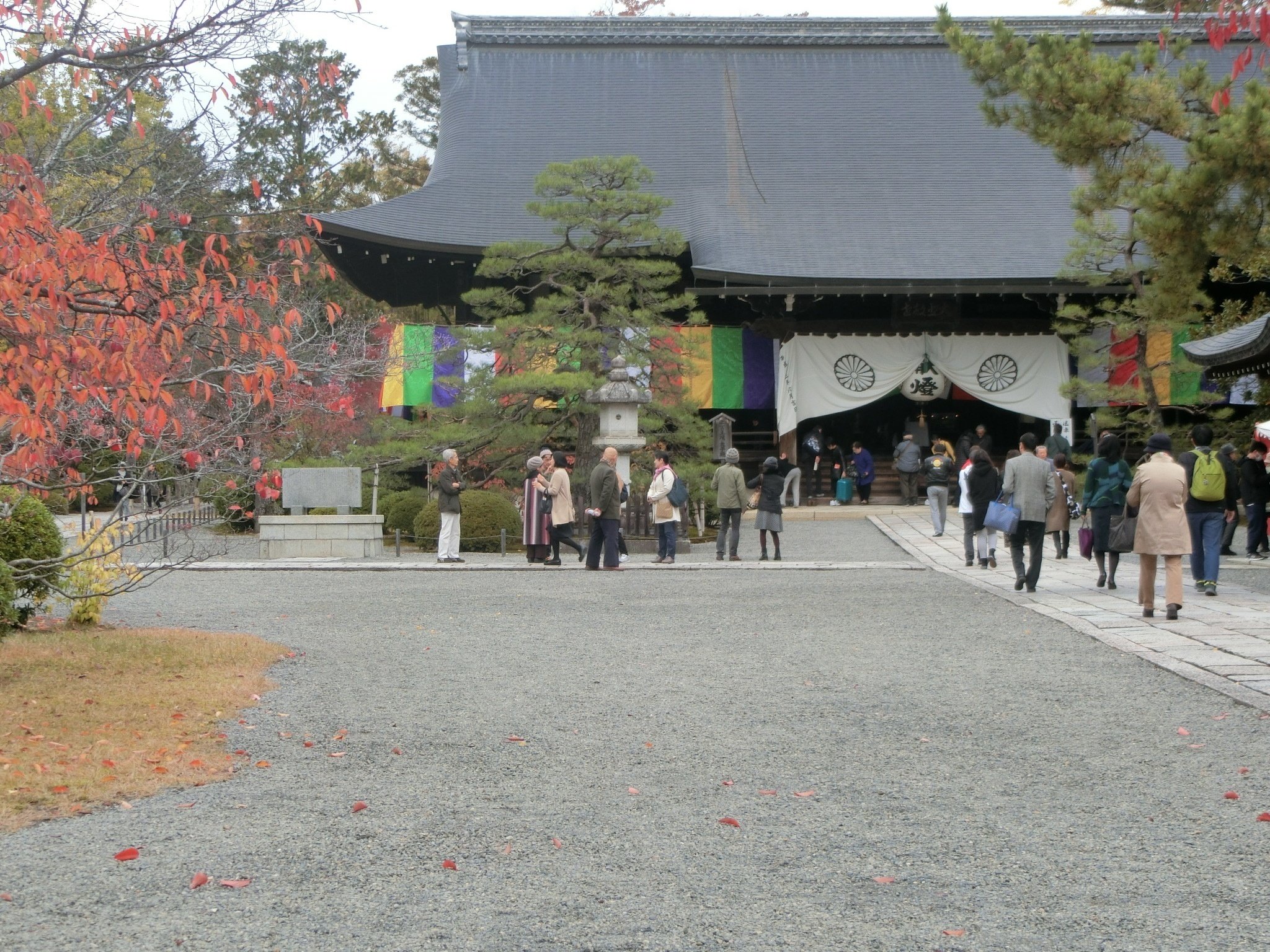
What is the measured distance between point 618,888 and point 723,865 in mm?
354

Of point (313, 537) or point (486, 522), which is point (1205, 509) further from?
point (313, 537)

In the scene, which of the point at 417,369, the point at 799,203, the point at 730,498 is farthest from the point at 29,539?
the point at 799,203

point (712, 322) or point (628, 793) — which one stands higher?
point (712, 322)

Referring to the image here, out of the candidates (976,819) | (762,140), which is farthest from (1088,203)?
(762,140)

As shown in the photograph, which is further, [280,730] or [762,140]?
[762,140]

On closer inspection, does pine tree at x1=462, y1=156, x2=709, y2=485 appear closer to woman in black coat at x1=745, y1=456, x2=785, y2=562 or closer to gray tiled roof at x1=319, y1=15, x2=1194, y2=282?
gray tiled roof at x1=319, y1=15, x2=1194, y2=282

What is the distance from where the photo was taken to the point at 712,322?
75.4 ft

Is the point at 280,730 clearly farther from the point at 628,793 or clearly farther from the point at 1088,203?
the point at 1088,203

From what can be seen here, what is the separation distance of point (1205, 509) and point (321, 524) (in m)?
9.72

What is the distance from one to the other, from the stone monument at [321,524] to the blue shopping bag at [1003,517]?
761 cm

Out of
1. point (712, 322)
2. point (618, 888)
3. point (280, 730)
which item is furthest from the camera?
point (712, 322)

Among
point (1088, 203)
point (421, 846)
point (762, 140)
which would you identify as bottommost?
point (421, 846)

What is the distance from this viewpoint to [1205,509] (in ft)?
33.8

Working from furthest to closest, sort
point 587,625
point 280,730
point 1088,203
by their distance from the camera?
point 1088,203 < point 587,625 < point 280,730
